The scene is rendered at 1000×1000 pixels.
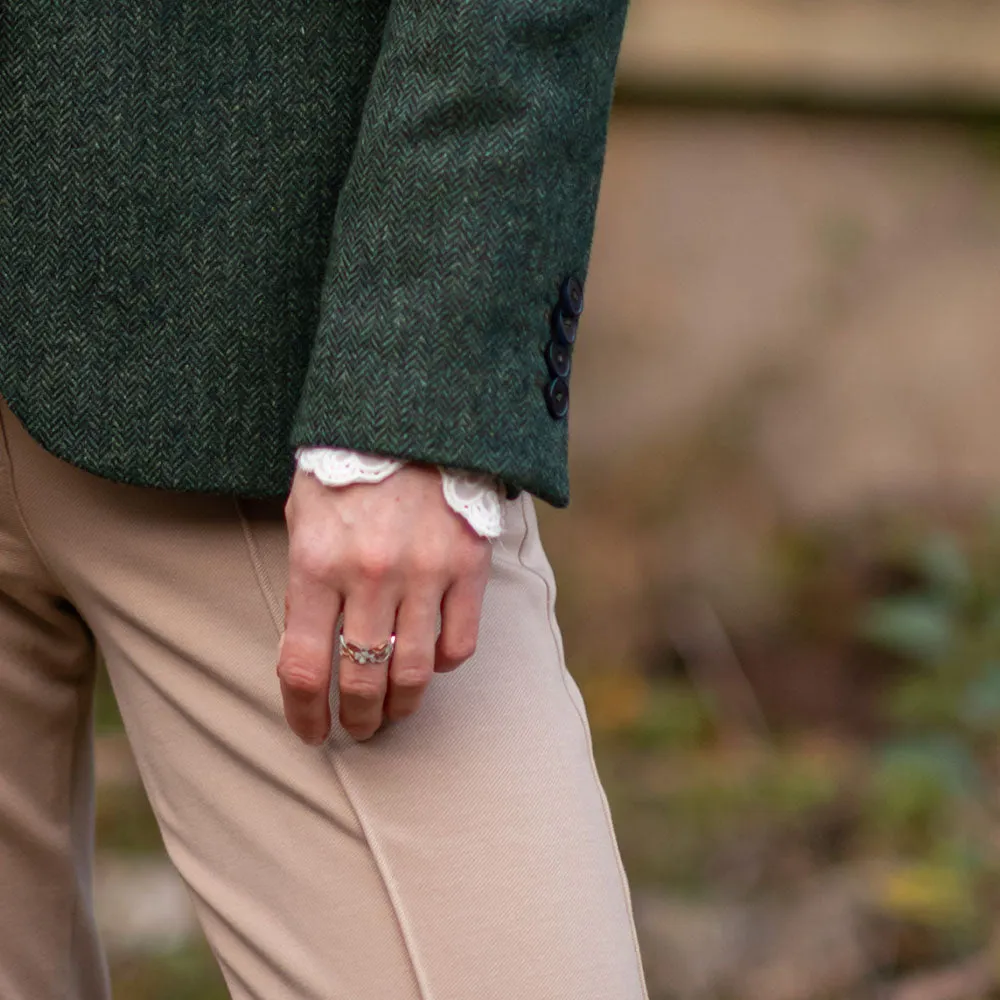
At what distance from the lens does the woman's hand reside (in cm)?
82

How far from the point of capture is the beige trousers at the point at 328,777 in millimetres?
857

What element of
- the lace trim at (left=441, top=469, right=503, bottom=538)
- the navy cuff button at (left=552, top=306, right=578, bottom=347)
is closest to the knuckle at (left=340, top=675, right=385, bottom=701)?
the lace trim at (left=441, top=469, right=503, bottom=538)

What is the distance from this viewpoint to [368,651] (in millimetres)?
835

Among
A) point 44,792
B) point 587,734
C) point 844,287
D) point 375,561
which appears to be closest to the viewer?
point 375,561

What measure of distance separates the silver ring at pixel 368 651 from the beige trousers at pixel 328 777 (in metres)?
0.07

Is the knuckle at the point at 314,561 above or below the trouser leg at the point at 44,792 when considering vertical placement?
above

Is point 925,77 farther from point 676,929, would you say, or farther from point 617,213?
point 676,929

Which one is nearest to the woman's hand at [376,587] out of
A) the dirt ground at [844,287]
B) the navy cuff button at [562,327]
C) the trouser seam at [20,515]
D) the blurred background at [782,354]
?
the navy cuff button at [562,327]

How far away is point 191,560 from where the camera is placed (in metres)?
0.94

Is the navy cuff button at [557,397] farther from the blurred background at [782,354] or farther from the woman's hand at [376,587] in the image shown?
the blurred background at [782,354]

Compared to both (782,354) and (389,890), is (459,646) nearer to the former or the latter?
(389,890)

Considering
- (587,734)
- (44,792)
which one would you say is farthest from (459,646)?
(44,792)

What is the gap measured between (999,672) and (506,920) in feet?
6.89

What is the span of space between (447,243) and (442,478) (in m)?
0.13
